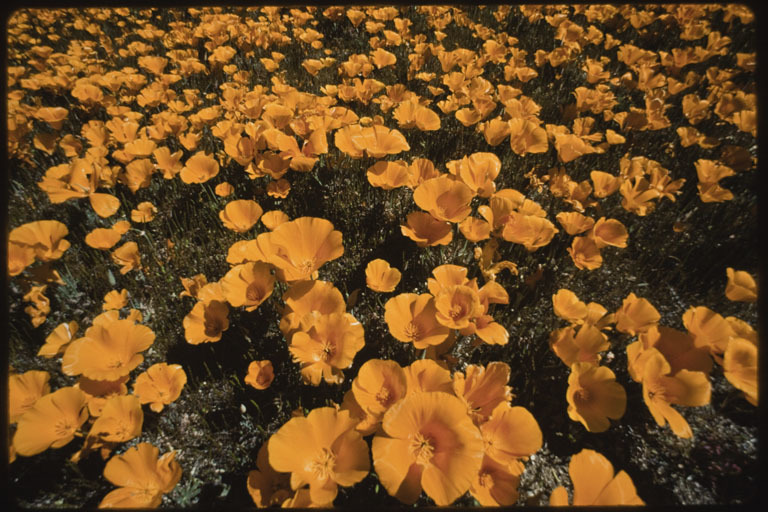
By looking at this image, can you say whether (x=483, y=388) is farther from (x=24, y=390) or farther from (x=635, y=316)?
(x=24, y=390)

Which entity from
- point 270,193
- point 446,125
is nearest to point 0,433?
point 270,193

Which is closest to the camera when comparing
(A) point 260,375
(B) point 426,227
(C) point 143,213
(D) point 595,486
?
(D) point 595,486

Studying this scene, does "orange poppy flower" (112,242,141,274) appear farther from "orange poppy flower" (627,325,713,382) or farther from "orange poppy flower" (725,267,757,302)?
"orange poppy flower" (725,267,757,302)

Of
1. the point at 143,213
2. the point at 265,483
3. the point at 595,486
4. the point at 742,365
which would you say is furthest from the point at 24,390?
the point at 742,365

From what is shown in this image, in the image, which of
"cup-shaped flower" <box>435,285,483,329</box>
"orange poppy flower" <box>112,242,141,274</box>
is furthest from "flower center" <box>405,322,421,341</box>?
"orange poppy flower" <box>112,242,141,274</box>

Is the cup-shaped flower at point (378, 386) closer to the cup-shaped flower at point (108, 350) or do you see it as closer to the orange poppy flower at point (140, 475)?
the orange poppy flower at point (140, 475)

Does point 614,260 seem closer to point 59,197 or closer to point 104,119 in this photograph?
point 59,197
